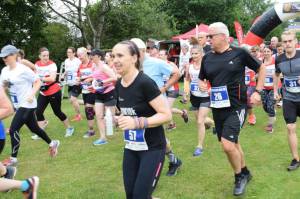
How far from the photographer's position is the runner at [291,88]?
5.92 metres

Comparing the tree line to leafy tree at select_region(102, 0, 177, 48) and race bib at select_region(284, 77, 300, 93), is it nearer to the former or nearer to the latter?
leafy tree at select_region(102, 0, 177, 48)

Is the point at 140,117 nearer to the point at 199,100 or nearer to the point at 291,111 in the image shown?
the point at 291,111

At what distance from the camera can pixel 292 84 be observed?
6039 mm

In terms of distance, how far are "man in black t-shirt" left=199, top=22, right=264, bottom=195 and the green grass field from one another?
0.60 m

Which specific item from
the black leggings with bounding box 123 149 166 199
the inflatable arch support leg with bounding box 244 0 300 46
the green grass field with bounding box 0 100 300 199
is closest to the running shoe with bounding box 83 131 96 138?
the green grass field with bounding box 0 100 300 199

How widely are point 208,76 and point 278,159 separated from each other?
242 cm

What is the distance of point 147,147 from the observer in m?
3.64

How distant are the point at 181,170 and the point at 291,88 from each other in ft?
6.70

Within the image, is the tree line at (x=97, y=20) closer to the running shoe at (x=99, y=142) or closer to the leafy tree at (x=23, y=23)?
the leafy tree at (x=23, y=23)

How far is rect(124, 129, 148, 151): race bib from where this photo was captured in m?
3.60

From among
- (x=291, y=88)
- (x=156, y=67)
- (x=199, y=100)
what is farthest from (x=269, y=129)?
(x=156, y=67)

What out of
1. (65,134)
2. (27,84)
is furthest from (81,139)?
(27,84)

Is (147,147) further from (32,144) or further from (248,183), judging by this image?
(32,144)

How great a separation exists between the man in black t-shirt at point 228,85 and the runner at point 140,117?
1441 mm
